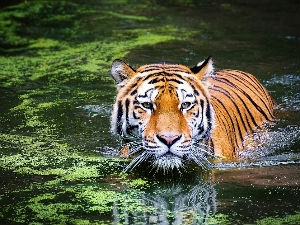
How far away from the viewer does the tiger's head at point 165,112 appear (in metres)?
2.97

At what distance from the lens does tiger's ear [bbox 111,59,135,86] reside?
336 cm

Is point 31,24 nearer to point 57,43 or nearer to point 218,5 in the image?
point 57,43

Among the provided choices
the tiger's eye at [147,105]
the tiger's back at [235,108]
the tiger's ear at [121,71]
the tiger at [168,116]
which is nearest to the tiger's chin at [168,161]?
the tiger at [168,116]

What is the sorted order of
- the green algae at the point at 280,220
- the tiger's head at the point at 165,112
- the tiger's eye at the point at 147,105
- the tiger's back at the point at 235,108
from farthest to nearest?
the tiger's back at the point at 235,108 < the tiger's eye at the point at 147,105 < the tiger's head at the point at 165,112 < the green algae at the point at 280,220

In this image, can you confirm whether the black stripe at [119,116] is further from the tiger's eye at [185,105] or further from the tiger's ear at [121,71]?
the tiger's eye at [185,105]

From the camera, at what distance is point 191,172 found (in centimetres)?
332

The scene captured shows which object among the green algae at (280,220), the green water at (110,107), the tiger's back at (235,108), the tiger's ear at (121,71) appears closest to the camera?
the green algae at (280,220)

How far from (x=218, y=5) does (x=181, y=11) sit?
25.8 inches

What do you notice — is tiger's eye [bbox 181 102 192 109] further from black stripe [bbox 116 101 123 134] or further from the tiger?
black stripe [bbox 116 101 123 134]

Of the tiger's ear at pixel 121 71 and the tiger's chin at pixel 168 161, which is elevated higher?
the tiger's ear at pixel 121 71

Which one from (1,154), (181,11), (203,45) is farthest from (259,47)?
(1,154)

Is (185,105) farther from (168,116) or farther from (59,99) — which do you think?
(59,99)

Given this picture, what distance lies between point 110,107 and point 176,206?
2.11 m

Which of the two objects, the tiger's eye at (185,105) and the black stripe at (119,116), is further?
the black stripe at (119,116)
